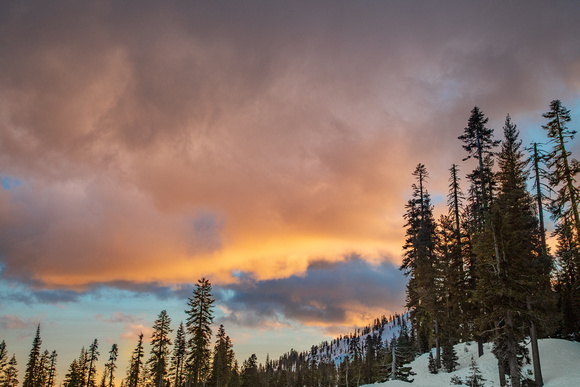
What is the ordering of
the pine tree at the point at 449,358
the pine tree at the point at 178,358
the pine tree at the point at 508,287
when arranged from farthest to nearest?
the pine tree at the point at 178,358
the pine tree at the point at 449,358
the pine tree at the point at 508,287

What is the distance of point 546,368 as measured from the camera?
28.9 metres

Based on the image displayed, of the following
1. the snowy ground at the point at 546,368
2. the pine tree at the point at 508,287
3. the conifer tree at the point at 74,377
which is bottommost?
the conifer tree at the point at 74,377

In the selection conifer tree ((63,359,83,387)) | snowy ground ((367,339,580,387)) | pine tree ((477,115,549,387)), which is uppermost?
pine tree ((477,115,549,387))

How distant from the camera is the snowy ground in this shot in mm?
26097

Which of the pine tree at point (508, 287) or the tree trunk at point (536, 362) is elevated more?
the pine tree at point (508, 287)

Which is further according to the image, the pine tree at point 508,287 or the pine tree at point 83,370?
the pine tree at point 83,370

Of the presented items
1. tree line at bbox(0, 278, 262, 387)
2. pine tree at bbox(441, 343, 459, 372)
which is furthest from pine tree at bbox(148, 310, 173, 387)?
pine tree at bbox(441, 343, 459, 372)

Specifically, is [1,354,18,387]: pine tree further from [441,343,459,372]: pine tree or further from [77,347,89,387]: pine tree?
[441,343,459,372]: pine tree

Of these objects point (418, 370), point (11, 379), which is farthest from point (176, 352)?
point (418, 370)

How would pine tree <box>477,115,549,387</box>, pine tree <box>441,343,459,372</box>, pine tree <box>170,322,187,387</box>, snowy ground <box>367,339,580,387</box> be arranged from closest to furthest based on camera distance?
pine tree <box>477,115,549,387</box> → snowy ground <box>367,339,580,387</box> → pine tree <box>441,343,459,372</box> → pine tree <box>170,322,187,387</box>

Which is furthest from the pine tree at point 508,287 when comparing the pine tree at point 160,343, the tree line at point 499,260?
the pine tree at point 160,343

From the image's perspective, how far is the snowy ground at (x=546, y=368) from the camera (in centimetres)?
2610

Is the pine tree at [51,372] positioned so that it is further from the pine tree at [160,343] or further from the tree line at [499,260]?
the tree line at [499,260]

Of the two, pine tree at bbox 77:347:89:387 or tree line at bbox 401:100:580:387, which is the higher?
tree line at bbox 401:100:580:387
